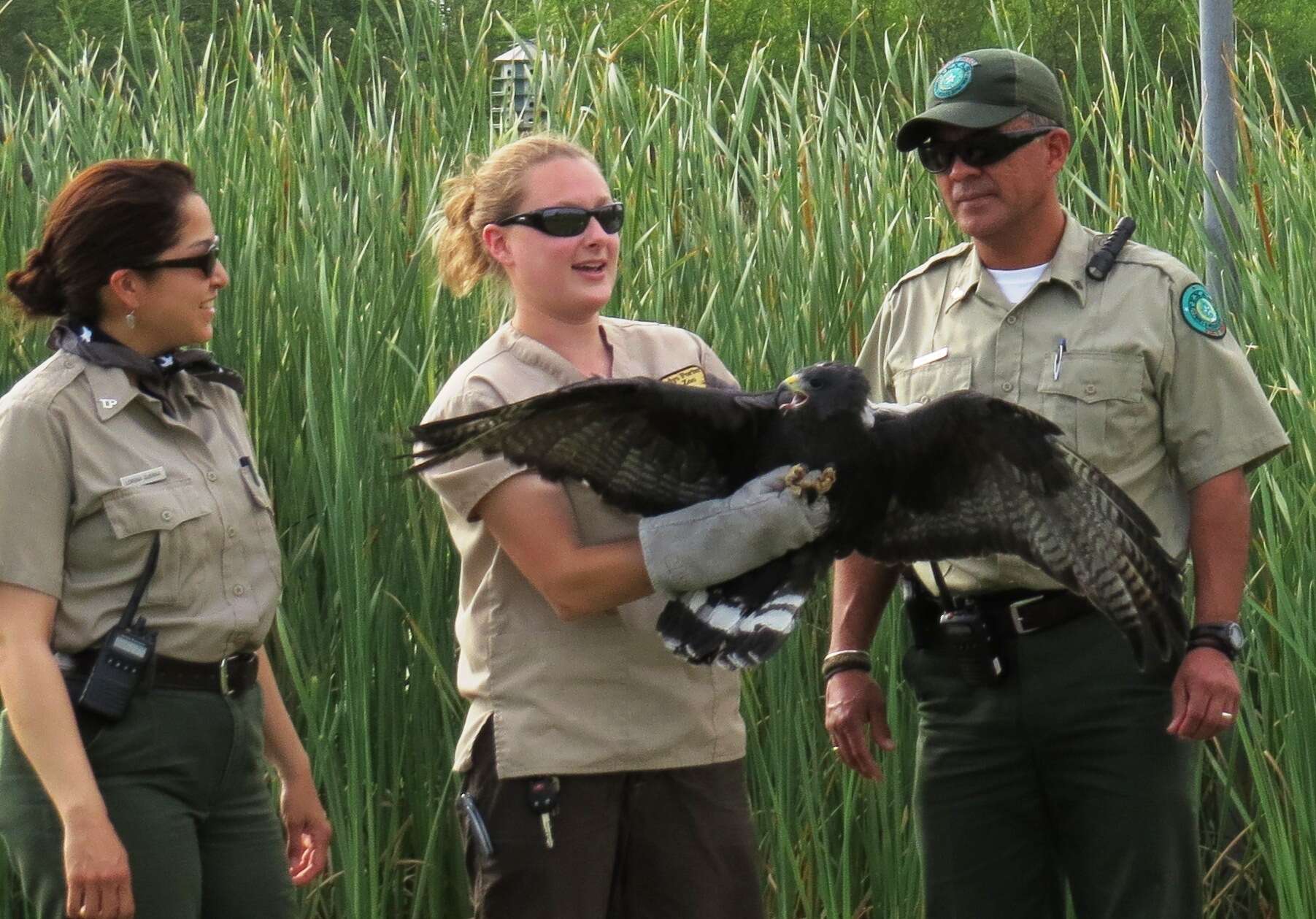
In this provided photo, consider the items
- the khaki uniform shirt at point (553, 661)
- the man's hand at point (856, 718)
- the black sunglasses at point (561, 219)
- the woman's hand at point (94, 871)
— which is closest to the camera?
the woman's hand at point (94, 871)

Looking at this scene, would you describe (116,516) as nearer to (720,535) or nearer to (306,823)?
(306,823)

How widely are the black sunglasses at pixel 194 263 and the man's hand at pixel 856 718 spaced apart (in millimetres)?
1241

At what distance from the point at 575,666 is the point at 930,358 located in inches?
33.6

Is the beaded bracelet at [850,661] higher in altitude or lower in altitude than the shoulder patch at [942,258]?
lower

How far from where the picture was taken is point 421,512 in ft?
9.59

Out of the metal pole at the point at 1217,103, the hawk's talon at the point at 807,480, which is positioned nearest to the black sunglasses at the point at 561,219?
the hawk's talon at the point at 807,480

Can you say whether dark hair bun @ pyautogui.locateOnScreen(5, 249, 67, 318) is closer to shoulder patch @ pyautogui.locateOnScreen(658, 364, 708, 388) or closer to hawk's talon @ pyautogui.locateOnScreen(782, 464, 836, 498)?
shoulder patch @ pyautogui.locateOnScreen(658, 364, 708, 388)

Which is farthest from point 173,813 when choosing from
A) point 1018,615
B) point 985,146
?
point 985,146

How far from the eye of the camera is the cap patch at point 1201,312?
8.02ft

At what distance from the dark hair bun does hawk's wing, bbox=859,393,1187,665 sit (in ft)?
4.06

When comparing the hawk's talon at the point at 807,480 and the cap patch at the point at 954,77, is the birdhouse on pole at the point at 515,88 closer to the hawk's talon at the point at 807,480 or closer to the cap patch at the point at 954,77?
the cap patch at the point at 954,77

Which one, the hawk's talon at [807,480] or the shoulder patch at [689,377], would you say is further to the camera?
the shoulder patch at [689,377]

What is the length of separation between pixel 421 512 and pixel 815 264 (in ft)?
3.04

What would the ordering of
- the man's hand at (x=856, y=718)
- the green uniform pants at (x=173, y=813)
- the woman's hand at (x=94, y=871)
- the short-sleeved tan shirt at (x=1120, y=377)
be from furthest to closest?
the man's hand at (x=856, y=718), the short-sleeved tan shirt at (x=1120, y=377), the green uniform pants at (x=173, y=813), the woman's hand at (x=94, y=871)
